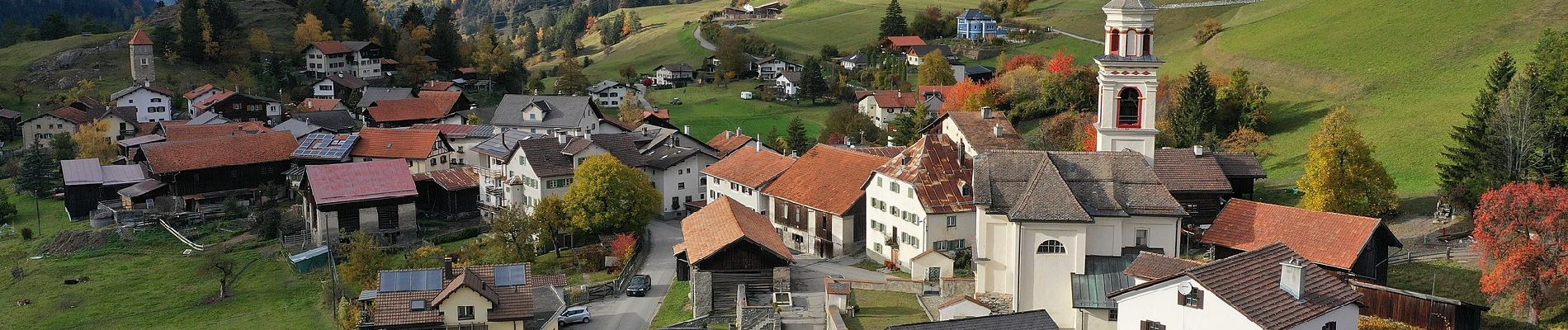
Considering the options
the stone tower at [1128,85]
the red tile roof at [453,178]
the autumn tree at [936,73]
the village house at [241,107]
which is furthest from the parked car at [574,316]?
the autumn tree at [936,73]

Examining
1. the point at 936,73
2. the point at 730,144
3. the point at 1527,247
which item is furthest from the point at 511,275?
the point at 936,73

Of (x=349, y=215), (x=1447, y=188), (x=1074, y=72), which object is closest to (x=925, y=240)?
(x=1447, y=188)

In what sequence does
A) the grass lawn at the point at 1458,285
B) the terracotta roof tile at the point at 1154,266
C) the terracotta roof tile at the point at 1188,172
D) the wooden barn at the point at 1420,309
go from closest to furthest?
the terracotta roof tile at the point at 1154,266 → the wooden barn at the point at 1420,309 → the grass lawn at the point at 1458,285 → the terracotta roof tile at the point at 1188,172

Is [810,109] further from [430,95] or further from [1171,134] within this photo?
[1171,134]

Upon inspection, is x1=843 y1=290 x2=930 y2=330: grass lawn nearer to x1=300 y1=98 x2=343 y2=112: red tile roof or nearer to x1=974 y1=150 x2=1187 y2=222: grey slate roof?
x1=974 y1=150 x2=1187 y2=222: grey slate roof

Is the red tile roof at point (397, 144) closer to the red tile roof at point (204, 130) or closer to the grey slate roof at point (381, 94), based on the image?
the red tile roof at point (204, 130)

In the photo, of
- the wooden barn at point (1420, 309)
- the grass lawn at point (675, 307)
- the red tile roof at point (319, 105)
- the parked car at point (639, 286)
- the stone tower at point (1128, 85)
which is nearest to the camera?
the wooden barn at point (1420, 309)

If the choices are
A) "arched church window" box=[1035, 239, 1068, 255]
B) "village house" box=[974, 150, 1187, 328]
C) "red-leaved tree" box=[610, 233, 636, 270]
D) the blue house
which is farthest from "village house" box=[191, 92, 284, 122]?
the blue house
